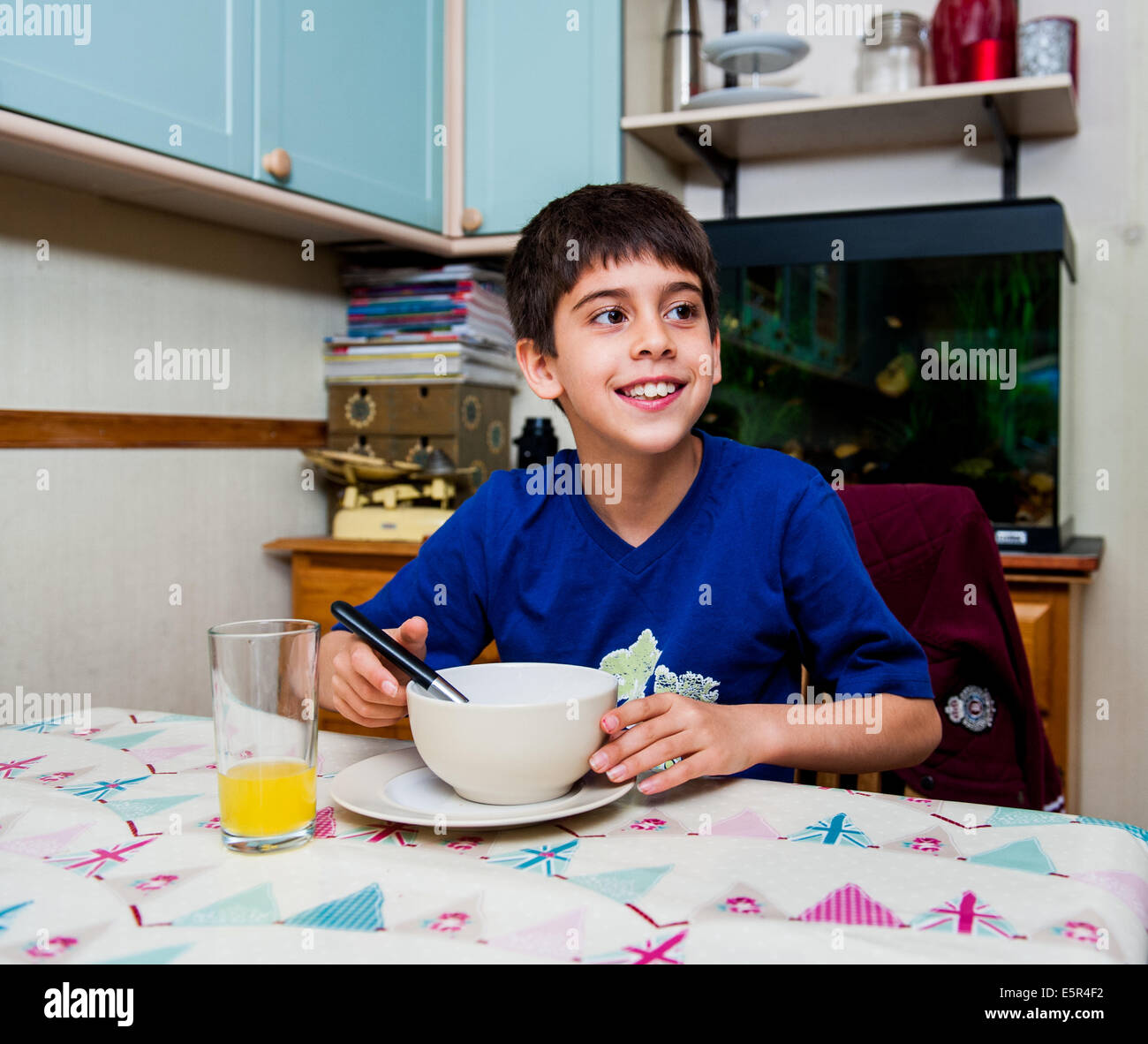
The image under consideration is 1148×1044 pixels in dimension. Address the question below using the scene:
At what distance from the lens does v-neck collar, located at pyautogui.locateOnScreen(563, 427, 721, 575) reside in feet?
3.37

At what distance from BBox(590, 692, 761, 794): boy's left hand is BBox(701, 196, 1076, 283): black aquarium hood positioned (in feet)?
4.52

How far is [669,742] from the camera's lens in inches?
28.0

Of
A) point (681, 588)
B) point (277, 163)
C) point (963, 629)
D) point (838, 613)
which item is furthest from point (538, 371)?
point (277, 163)

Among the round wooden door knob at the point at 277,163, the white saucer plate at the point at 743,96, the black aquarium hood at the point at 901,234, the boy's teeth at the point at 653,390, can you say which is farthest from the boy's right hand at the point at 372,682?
the white saucer plate at the point at 743,96

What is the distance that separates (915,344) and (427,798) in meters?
1.52

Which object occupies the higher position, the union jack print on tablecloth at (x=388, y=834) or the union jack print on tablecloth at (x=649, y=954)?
the union jack print on tablecloth at (x=388, y=834)

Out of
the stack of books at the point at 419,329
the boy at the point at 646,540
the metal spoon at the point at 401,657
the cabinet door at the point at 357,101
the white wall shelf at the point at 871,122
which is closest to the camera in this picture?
the metal spoon at the point at 401,657

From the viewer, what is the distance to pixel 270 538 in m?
2.20

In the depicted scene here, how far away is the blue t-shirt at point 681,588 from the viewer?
3.23 feet

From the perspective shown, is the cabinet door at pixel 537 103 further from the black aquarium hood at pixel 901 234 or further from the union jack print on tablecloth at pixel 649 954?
the union jack print on tablecloth at pixel 649 954

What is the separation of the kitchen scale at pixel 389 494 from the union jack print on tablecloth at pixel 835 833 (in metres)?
1.51

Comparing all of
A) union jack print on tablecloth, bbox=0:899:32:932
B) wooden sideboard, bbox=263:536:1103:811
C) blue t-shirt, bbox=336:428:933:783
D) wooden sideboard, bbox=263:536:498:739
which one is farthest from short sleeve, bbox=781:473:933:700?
wooden sideboard, bbox=263:536:498:739

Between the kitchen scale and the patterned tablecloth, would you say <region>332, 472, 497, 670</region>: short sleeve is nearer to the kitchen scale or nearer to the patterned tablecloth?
the patterned tablecloth
